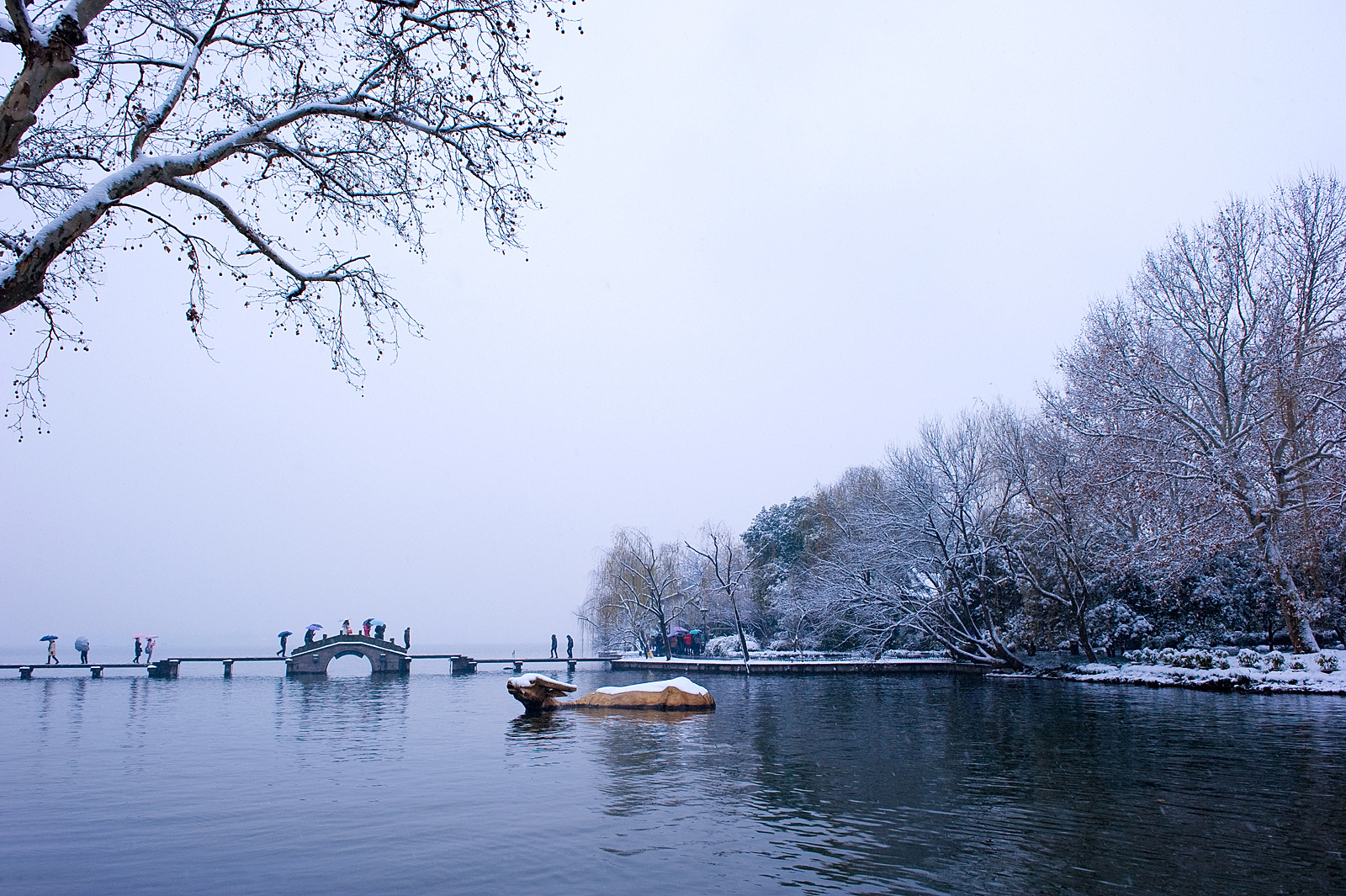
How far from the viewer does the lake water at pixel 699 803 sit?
742 cm

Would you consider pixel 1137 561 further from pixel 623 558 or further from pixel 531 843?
pixel 623 558

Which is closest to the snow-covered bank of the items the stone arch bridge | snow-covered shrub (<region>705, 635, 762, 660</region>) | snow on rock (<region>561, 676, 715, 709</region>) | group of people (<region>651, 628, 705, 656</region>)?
snow on rock (<region>561, 676, 715, 709</region>)

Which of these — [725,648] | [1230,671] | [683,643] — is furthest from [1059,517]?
[683,643]

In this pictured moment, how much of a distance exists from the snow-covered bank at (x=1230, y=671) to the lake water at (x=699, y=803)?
1.32m

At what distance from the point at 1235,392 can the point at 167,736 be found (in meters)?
34.4

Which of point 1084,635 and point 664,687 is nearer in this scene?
point 664,687

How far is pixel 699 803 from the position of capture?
10570 millimetres

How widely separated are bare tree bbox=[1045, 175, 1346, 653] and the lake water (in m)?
6.29

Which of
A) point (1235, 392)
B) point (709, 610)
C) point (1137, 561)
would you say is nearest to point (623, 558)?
point (709, 610)

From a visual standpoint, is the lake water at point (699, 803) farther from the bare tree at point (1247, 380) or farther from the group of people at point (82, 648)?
the group of people at point (82, 648)

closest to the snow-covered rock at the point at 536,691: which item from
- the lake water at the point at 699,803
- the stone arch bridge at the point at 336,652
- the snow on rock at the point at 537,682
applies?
the snow on rock at the point at 537,682

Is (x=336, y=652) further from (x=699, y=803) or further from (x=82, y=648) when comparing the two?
(x=699, y=803)

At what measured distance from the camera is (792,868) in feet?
25.0

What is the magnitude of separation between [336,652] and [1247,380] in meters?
47.8
